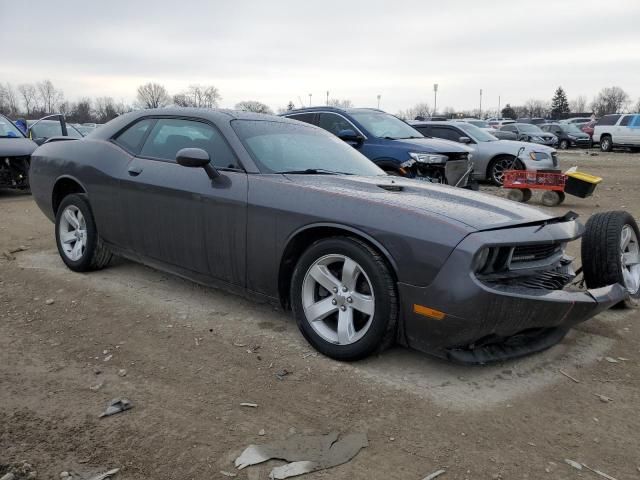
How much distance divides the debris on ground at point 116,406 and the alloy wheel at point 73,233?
8.16ft

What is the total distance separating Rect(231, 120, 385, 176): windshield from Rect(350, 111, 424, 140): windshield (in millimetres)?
4426

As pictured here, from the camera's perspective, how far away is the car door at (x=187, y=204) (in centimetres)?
369

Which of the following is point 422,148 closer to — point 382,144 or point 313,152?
point 382,144

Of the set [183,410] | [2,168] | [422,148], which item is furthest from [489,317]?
[2,168]

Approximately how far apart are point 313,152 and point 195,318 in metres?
1.53

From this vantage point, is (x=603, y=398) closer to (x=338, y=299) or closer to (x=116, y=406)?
(x=338, y=299)

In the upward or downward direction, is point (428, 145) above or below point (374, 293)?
above

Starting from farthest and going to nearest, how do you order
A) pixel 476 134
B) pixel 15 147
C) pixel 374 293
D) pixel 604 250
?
1. pixel 476 134
2. pixel 15 147
3. pixel 604 250
4. pixel 374 293

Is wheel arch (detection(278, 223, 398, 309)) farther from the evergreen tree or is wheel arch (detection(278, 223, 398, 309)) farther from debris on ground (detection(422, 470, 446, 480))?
the evergreen tree

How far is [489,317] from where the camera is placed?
278cm

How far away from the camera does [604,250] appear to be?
378 cm

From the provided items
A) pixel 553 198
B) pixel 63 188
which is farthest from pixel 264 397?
pixel 553 198

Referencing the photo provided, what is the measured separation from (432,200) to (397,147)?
5238 millimetres

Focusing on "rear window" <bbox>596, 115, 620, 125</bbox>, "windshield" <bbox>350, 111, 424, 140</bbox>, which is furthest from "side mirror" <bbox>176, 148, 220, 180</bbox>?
"rear window" <bbox>596, 115, 620, 125</bbox>
